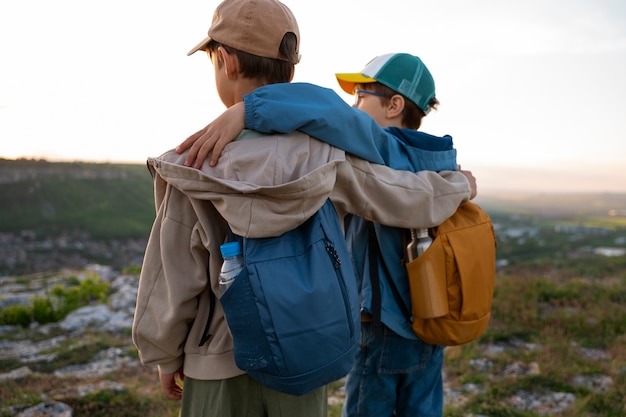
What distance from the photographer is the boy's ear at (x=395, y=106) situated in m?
2.50

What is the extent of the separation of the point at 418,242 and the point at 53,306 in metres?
8.62

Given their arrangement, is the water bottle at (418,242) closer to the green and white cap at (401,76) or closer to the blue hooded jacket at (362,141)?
the blue hooded jacket at (362,141)

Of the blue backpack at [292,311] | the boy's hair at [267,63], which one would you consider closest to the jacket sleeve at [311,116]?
the boy's hair at [267,63]

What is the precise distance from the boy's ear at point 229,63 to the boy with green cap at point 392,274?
2.18 ft

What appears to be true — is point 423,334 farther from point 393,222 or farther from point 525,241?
point 525,241

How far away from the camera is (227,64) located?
1.81m

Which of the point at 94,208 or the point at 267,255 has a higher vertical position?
the point at 267,255

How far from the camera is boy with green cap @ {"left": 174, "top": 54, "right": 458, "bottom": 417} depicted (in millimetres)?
2266

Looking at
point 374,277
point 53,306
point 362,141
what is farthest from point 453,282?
point 53,306

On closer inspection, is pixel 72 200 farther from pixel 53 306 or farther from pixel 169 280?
pixel 169 280

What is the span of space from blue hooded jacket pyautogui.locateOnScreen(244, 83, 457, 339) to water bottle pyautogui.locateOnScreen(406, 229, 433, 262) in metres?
0.09

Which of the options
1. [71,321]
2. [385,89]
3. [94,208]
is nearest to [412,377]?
[385,89]

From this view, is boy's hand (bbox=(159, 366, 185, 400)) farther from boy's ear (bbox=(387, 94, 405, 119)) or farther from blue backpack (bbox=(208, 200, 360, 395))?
boy's ear (bbox=(387, 94, 405, 119))

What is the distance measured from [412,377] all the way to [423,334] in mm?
314
